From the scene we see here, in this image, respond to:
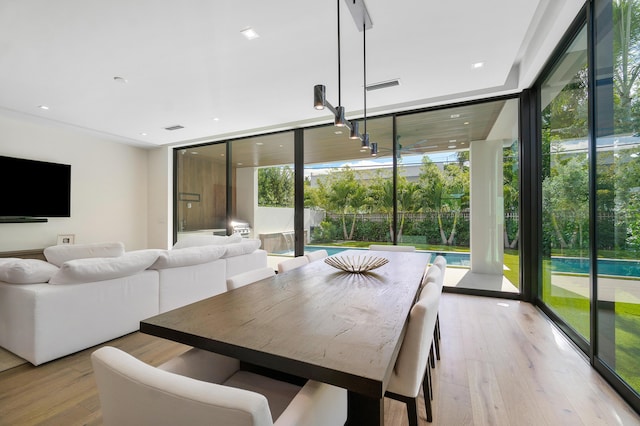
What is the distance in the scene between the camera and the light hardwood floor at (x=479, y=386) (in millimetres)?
1592

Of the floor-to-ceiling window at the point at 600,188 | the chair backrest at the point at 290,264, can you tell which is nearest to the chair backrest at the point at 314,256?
the chair backrest at the point at 290,264

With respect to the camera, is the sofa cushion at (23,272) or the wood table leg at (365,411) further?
the sofa cushion at (23,272)

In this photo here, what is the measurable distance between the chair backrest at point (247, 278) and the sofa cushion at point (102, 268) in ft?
4.11

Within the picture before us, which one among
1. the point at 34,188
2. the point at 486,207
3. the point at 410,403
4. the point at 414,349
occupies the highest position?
the point at 34,188

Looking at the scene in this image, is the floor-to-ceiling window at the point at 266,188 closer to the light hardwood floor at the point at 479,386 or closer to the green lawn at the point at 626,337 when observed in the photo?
the light hardwood floor at the point at 479,386

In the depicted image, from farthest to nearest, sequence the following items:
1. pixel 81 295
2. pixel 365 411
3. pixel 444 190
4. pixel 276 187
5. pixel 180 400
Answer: pixel 276 187 → pixel 444 190 → pixel 81 295 → pixel 365 411 → pixel 180 400

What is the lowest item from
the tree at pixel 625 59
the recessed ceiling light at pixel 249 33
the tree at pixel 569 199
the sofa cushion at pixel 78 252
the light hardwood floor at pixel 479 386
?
the light hardwood floor at pixel 479 386

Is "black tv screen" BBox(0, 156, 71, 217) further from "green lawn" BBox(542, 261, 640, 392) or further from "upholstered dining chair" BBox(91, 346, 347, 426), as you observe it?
"green lawn" BBox(542, 261, 640, 392)

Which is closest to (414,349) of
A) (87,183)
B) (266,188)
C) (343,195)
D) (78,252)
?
(78,252)

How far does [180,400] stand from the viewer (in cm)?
60

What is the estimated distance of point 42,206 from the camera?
476 cm

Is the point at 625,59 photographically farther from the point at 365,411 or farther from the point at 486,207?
the point at 365,411

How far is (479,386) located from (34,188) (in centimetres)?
647

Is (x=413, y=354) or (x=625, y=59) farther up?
(x=625, y=59)
